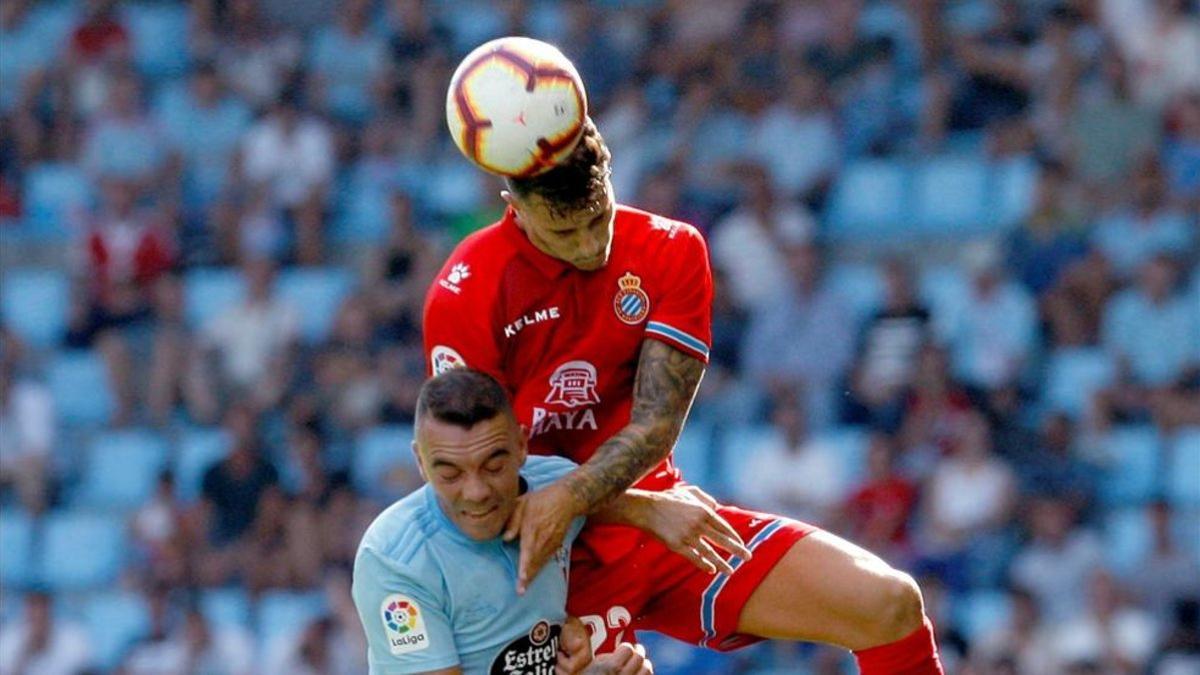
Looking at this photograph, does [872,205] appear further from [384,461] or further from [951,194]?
[384,461]

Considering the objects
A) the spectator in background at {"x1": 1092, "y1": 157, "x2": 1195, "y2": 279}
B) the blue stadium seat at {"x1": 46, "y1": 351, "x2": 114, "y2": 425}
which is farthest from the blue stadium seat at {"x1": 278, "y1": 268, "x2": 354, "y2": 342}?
the spectator in background at {"x1": 1092, "y1": 157, "x2": 1195, "y2": 279}

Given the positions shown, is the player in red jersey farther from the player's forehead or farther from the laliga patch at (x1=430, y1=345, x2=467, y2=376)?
the player's forehead

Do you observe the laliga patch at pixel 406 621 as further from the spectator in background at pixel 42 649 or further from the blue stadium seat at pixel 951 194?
the blue stadium seat at pixel 951 194

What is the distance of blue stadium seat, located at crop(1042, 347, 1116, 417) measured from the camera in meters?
12.3

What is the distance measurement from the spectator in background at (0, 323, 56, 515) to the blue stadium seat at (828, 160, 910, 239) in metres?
5.31

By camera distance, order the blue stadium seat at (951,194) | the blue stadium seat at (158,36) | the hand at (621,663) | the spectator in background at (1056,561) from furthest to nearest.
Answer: the blue stadium seat at (158,36) → the blue stadium seat at (951,194) → the spectator in background at (1056,561) → the hand at (621,663)

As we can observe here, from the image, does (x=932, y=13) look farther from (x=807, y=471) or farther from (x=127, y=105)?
(x=127, y=105)

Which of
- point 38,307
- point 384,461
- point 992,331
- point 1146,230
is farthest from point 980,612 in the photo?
point 38,307

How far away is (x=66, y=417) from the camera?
49.7 ft

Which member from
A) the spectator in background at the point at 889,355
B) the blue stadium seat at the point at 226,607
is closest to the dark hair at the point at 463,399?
the spectator in background at the point at 889,355

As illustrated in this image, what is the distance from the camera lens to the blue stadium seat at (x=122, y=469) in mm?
14547

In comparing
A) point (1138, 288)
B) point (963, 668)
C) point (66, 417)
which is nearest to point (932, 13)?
point (1138, 288)

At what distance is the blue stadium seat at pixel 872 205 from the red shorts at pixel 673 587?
746 centimetres

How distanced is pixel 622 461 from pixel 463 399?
60 cm
